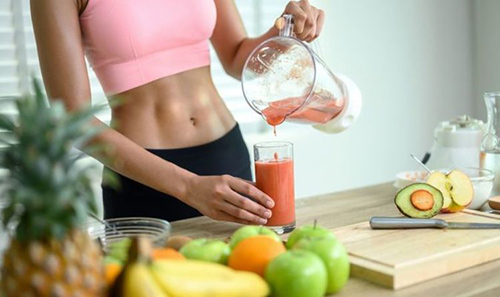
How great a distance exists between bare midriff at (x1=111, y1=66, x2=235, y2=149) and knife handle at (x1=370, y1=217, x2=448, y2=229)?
64cm

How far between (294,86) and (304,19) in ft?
0.63

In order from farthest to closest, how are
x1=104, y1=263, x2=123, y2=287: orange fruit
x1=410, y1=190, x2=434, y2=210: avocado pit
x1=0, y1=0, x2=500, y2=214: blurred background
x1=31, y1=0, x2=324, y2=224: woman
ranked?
x1=0, y1=0, x2=500, y2=214: blurred background, x1=31, y1=0, x2=324, y2=224: woman, x1=410, y1=190, x2=434, y2=210: avocado pit, x1=104, y1=263, x2=123, y2=287: orange fruit

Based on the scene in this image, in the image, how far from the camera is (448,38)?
→ 4.23 metres

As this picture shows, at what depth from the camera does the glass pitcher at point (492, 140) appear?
189 centimetres

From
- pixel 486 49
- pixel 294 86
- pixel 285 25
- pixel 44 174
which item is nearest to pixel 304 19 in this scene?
pixel 285 25

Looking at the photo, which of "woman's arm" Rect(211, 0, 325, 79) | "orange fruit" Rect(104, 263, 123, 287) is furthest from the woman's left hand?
"orange fruit" Rect(104, 263, 123, 287)

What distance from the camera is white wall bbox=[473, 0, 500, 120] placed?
164 inches

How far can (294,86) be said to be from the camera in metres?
1.70

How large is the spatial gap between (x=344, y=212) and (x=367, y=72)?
2200 mm

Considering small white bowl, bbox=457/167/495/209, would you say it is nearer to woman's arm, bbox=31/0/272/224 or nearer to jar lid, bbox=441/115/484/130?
jar lid, bbox=441/115/484/130

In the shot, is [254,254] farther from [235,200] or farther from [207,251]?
[235,200]

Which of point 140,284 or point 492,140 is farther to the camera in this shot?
point 492,140

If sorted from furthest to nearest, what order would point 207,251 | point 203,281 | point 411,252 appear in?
1. point 411,252
2. point 207,251
3. point 203,281

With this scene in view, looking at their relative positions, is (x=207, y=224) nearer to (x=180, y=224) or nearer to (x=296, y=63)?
(x=180, y=224)
